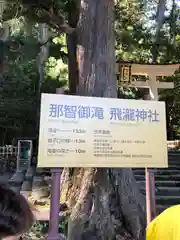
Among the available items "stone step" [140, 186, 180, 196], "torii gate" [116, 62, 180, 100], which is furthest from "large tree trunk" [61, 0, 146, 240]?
"torii gate" [116, 62, 180, 100]

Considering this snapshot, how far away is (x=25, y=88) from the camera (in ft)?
53.5

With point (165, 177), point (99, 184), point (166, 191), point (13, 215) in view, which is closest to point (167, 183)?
point (165, 177)

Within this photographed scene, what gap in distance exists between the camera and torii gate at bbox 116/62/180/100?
10469 mm

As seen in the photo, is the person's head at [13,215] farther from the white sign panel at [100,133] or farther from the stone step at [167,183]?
the stone step at [167,183]

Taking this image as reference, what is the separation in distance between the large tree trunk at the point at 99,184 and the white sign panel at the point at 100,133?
1298mm

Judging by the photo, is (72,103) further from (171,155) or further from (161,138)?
(171,155)

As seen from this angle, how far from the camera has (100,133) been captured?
10.5 feet

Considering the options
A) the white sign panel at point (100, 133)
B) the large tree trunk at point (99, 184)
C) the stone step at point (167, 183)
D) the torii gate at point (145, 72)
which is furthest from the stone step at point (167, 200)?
the torii gate at point (145, 72)

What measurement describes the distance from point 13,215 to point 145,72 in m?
10.7

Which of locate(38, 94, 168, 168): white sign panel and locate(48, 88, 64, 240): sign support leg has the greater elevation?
locate(38, 94, 168, 168): white sign panel

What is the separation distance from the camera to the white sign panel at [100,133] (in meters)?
3.02

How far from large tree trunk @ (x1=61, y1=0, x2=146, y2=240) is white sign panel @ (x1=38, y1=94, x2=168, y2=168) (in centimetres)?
130

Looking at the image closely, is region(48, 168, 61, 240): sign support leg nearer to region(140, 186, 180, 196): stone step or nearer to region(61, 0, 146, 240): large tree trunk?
region(61, 0, 146, 240): large tree trunk

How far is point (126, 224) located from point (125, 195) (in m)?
0.37
